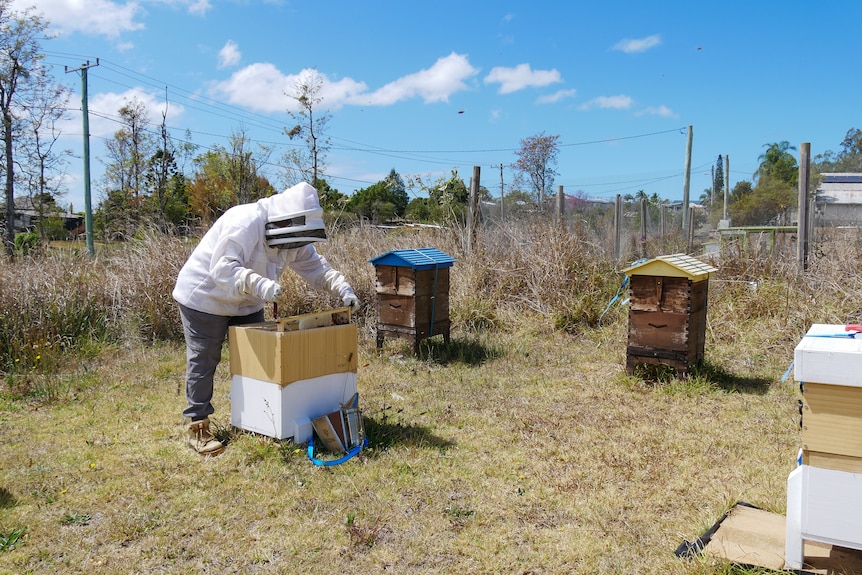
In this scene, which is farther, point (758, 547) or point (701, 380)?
point (701, 380)

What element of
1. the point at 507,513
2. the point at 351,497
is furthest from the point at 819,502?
the point at 351,497

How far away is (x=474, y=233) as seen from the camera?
333 inches

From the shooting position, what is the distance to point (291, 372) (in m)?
3.59

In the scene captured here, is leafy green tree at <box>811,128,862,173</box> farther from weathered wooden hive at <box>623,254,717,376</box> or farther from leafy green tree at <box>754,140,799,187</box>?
weathered wooden hive at <box>623,254,717,376</box>

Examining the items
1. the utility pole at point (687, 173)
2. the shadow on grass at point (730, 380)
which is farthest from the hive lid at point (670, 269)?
the utility pole at point (687, 173)

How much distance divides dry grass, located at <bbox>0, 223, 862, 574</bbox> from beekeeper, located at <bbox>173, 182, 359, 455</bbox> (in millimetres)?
412

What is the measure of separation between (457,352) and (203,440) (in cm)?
306

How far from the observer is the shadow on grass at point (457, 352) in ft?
20.4

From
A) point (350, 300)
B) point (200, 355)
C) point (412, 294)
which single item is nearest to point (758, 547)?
point (350, 300)

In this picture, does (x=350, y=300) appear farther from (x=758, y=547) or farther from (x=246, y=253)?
(x=758, y=547)

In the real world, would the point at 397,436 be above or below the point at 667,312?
below

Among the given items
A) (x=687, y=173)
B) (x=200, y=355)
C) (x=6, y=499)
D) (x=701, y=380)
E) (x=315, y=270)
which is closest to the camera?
(x=6, y=499)

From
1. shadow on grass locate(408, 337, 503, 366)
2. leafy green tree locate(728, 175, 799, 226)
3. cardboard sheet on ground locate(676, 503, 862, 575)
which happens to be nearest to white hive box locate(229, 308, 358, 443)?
cardboard sheet on ground locate(676, 503, 862, 575)

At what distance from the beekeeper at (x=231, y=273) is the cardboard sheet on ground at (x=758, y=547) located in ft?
7.76
